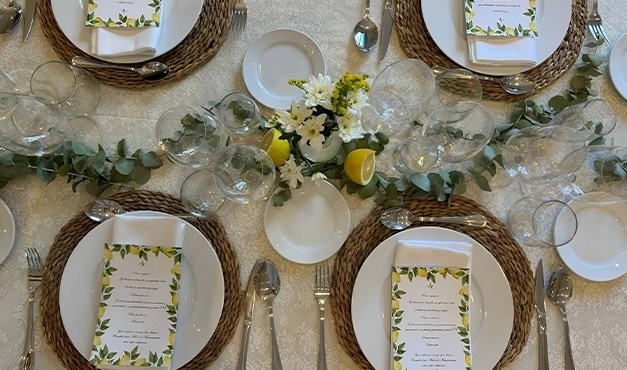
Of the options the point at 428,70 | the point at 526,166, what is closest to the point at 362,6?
the point at 428,70

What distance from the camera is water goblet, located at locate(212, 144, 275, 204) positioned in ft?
3.47

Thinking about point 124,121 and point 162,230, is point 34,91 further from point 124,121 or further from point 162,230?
point 162,230

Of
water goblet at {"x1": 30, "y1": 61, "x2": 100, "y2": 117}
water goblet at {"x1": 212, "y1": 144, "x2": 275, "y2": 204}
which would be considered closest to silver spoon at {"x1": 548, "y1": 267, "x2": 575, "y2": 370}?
water goblet at {"x1": 212, "y1": 144, "x2": 275, "y2": 204}

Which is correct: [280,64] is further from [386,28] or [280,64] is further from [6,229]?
[6,229]

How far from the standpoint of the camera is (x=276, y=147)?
1.06 metres

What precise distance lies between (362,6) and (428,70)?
253 millimetres

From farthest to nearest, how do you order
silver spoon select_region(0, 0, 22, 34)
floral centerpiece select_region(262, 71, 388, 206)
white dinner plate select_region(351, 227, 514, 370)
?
silver spoon select_region(0, 0, 22, 34) < white dinner plate select_region(351, 227, 514, 370) < floral centerpiece select_region(262, 71, 388, 206)

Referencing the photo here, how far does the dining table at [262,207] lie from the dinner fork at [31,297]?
0.04ft

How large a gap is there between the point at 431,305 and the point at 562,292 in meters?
0.30

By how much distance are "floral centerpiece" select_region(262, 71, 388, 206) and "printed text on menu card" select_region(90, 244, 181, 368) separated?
0.91ft

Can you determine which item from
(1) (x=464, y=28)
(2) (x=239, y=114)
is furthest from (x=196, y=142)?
(1) (x=464, y=28)

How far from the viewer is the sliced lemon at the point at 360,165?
1.05 metres

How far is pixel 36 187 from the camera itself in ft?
3.78

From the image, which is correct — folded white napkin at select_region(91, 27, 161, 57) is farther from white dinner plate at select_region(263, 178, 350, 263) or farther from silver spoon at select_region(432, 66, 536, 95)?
silver spoon at select_region(432, 66, 536, 95)
